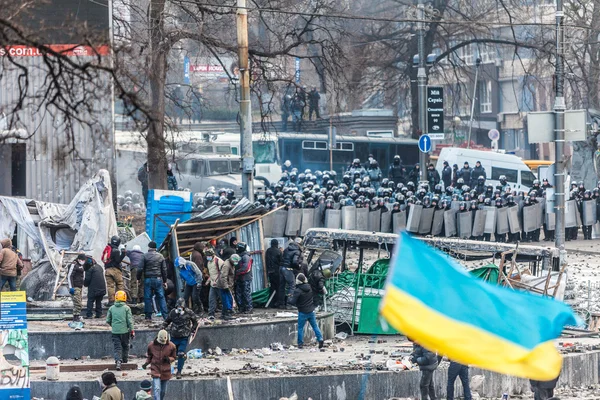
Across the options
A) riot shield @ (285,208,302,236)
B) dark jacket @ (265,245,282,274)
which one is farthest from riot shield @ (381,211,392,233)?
dark jacket @ (265,245,282,274)

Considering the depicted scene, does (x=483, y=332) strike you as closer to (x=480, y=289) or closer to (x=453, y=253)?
(x=480, y=289)

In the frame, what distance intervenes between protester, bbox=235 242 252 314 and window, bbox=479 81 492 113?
181 feet

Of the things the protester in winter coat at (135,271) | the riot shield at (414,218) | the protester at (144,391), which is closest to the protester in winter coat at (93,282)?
the protester in winter coat at (135,271)

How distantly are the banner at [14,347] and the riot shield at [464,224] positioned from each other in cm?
1748

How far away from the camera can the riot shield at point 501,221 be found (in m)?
33.1

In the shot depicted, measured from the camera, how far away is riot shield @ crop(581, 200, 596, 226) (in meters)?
34.2

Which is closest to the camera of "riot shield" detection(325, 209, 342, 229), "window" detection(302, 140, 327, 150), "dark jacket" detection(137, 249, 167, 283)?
"dark jacket" detection(137, 249, 167, 283)

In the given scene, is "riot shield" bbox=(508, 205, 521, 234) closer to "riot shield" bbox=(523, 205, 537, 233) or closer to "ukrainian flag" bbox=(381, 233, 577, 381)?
"riot shield" bbox=(523, 205, 537, 233)

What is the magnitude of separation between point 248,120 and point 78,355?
23.6 feet

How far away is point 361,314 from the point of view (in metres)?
22.5

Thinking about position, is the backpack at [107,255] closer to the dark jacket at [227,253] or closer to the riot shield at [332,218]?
the dark jacket at [227,253]

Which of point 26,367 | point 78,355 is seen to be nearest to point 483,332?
point 26,367

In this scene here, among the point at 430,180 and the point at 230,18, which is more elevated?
→ the point at 230,18

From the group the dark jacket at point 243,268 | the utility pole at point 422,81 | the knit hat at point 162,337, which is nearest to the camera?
the knit hat at point 162,337
